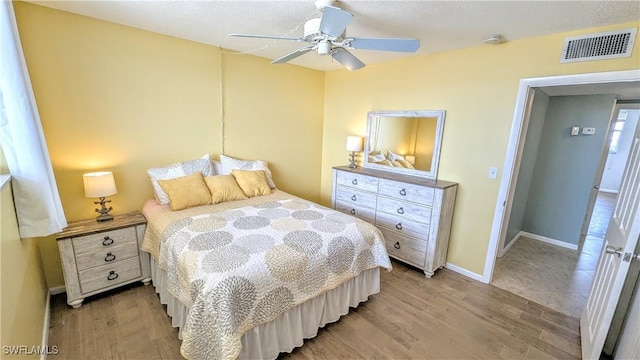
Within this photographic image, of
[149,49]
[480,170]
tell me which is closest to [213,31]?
[149,49]

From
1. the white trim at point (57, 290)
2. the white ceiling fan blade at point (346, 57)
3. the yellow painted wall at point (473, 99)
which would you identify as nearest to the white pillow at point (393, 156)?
the yellow painted wall at point (473, 99)

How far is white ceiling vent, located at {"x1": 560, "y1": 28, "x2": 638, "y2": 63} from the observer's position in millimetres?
1917

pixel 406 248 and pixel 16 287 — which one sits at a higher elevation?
pixel 16 287

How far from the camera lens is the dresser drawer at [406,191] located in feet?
8.99

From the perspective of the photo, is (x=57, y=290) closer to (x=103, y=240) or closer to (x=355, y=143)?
(x=103, y=240)

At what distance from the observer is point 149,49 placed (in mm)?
2592

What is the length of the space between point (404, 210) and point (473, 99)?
1.34 meters

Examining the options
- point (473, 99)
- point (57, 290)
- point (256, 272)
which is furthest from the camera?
point (473, 99)

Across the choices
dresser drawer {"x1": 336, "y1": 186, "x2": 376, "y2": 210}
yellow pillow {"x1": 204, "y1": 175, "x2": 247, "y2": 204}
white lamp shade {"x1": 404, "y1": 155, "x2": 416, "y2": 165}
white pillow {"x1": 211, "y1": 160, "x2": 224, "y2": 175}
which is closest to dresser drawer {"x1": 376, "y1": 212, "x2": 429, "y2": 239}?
Answer: dresser drawer {"x1": 336, "y1": 186, "x2": 376, "y2": 210}

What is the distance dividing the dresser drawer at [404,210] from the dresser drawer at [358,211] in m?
0.13

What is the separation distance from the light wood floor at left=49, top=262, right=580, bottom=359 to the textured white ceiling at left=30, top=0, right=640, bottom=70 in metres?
2.37

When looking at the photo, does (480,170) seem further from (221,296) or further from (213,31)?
(213,31)

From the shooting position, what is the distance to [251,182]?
2.98 meters

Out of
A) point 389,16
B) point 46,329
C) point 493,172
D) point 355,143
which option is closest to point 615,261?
point 493,172
